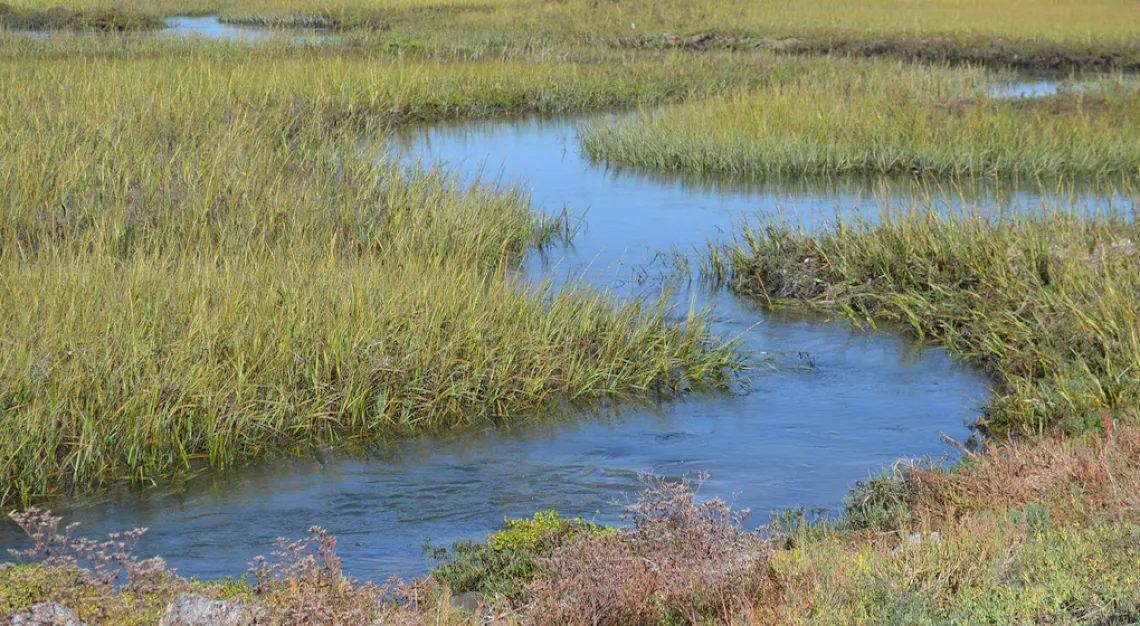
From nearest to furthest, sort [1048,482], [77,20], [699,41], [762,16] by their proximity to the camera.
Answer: [1048,482], [699,41], [762,16], [77,20]

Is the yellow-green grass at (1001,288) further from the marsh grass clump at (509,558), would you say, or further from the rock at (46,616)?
the rock at (46,616)

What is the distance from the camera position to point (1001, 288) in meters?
9.38

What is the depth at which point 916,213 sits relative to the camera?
10719 mm

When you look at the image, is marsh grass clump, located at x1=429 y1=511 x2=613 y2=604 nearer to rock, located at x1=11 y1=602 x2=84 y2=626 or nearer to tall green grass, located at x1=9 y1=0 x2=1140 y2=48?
rock, located at x1=11 y1=602 x2=84 y2=626

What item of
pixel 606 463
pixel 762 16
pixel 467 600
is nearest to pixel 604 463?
pixel 606 463

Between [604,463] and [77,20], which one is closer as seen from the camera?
[604,463]

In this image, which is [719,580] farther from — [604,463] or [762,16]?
[762,16]

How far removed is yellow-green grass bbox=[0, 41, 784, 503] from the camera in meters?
6.78

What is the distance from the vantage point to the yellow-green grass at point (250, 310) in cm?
678

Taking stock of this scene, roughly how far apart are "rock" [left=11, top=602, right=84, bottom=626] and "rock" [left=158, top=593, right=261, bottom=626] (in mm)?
282

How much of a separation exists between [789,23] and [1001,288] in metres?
30.1

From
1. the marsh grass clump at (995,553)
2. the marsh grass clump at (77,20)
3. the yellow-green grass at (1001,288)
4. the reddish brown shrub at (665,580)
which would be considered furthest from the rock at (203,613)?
the marsh grass clump at (77,20)

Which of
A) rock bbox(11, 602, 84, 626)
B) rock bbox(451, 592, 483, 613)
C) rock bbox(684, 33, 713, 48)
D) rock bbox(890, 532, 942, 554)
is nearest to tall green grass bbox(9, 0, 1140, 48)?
rock bbox(684, 33, 713, 48)

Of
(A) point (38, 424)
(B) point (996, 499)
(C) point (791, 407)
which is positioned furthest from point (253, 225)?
(B) point (996, 499)
